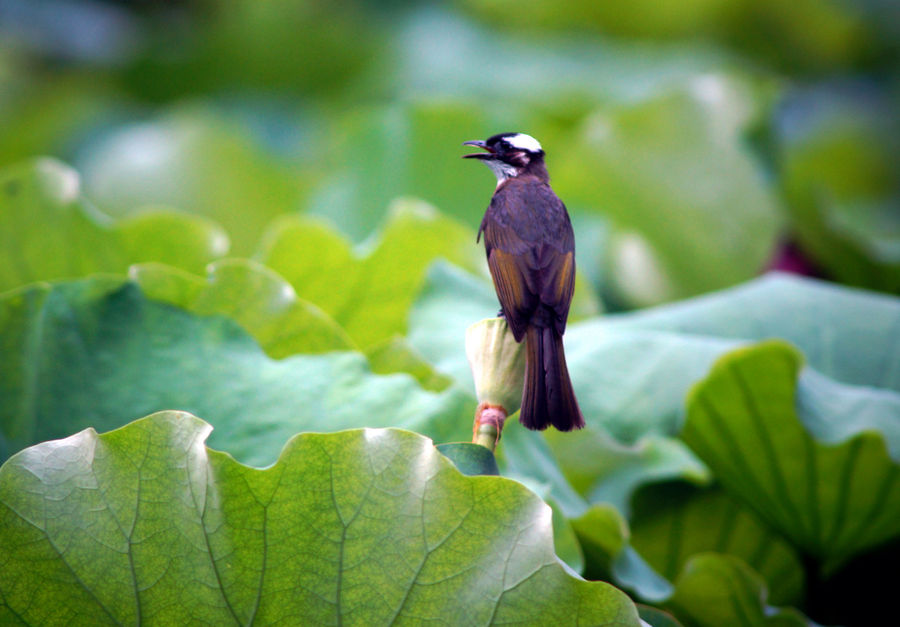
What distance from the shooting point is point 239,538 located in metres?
0.47

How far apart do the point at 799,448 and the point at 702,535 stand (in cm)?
15

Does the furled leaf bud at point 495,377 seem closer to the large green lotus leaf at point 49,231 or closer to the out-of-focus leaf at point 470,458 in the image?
the out-of-focus leaf at point 470,458

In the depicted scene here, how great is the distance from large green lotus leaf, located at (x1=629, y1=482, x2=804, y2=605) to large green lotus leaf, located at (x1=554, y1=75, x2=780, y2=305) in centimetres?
56

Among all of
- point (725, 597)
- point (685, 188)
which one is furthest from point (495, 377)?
point (685, 188)

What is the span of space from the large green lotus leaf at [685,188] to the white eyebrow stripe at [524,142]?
1030 millimetres

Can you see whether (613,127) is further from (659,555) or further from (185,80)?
(185,80)

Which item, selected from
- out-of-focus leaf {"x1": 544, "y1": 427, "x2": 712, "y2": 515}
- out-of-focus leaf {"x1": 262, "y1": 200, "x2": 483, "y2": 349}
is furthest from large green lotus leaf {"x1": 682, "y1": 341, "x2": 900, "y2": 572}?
out-of-focus leaf {"x1": 262, "y1": 200, "x2": 483, "y2": 349}

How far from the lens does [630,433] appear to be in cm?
90

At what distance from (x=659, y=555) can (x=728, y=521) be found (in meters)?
0.08

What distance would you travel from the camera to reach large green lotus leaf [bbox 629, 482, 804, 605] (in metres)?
0.89

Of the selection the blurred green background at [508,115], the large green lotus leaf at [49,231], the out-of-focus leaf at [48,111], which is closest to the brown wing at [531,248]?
the large green lotus leaf at [49,231]

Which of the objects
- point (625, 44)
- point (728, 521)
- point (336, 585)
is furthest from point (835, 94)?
point (336, 585)

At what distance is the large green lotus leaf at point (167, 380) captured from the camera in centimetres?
62

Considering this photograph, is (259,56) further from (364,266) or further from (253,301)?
(253,301)
